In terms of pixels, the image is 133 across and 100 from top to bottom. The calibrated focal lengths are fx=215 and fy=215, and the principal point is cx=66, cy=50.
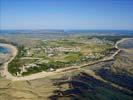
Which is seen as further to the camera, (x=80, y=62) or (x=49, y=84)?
(x=80, y=62)

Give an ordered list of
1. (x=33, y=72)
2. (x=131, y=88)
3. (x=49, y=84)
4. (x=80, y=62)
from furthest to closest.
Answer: (x=80, y=62) → (x=33, y=72) → (x=49, y=84) → (x=131, y=88)

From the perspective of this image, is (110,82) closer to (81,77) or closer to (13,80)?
(81,77)

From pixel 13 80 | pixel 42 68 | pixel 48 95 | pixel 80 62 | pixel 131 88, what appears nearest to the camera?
pixel 48 95

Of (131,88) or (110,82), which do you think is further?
(110,82)

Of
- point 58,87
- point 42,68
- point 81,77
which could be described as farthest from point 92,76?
point 42,68

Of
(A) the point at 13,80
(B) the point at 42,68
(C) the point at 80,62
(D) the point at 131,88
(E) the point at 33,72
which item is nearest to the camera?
(D) the point at 131,88

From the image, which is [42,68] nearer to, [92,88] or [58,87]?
[58,87]

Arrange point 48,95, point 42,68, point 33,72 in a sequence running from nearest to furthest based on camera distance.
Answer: point 48,95 < point 33,72 < point 42,68

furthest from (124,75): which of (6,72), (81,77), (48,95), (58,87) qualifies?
(6,72)
